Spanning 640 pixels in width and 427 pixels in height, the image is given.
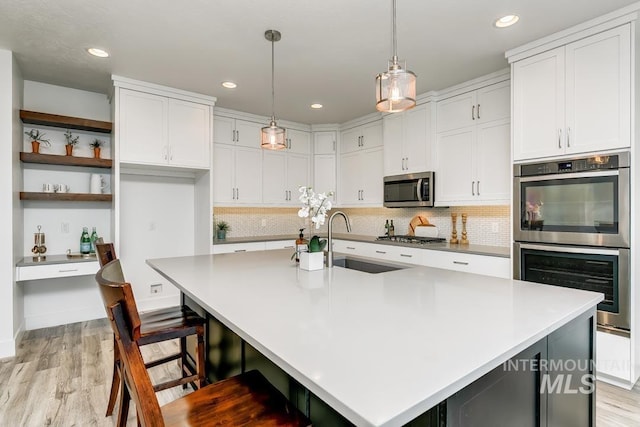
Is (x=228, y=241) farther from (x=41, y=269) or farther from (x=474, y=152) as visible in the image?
(x=474, y=152)

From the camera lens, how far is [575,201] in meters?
2.56

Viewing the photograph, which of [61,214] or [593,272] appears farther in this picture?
[61,214]

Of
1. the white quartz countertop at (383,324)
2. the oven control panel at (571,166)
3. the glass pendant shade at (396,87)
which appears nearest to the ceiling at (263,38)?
the glass pendant shade at (396,87)

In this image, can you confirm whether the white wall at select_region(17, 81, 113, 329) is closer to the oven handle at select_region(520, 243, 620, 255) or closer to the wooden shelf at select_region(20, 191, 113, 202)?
the wooden shelf at select_region(20, 191, 113, 202)

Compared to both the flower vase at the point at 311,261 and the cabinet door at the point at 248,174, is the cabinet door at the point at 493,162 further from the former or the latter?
the cabinet door at the point at 248,174

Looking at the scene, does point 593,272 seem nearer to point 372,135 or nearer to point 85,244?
point 372,135

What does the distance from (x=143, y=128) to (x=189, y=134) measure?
0.49m

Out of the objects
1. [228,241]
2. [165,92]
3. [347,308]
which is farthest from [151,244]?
[347,308]

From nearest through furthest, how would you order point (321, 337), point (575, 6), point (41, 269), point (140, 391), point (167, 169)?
point (140, 391)
point (321, 337)
point (575, 6)
point (41, 269)
point (167, 169)

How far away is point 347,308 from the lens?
1.31 metres

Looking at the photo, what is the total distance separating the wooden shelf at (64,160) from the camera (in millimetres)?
3394

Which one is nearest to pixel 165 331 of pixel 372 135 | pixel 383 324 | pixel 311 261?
pixel 311 261

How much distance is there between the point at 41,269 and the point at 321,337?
3475 millimetres

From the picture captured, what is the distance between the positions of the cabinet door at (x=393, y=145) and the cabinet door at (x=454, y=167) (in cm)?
51
